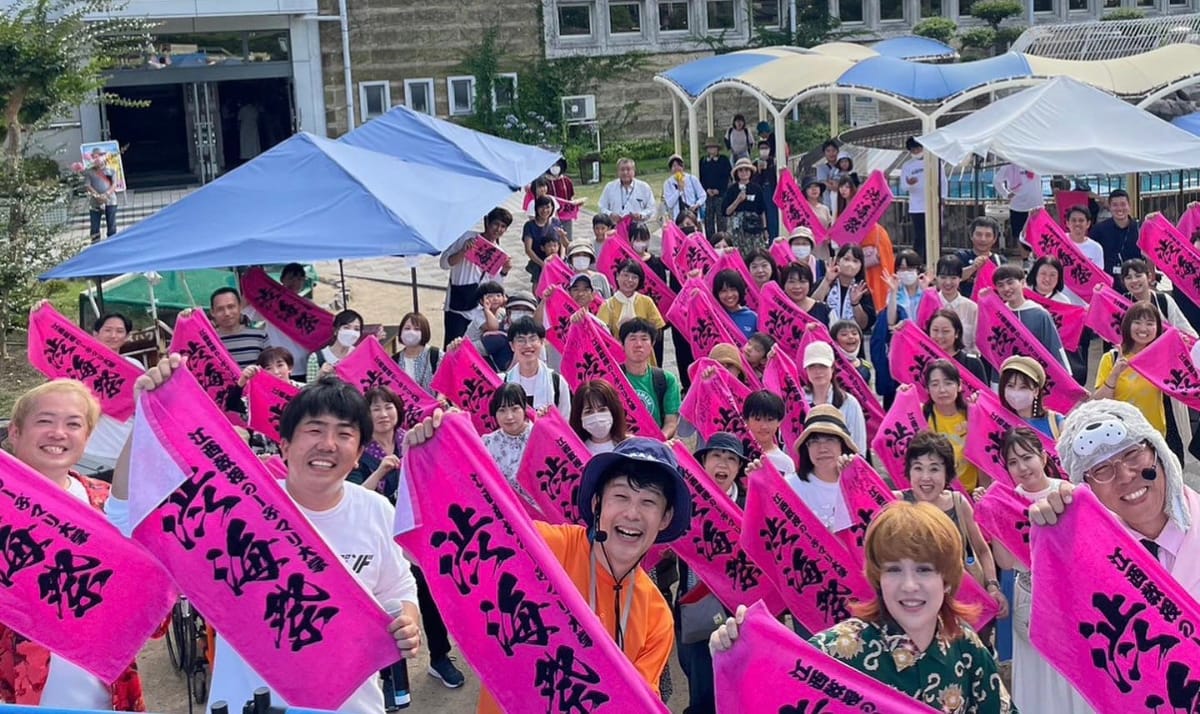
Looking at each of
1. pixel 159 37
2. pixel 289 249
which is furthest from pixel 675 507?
pixel 159 37

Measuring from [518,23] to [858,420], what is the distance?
26.0 m

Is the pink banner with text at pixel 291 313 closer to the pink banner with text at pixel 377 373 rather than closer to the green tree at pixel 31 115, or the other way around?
the pink banner with text at pixel 377 373

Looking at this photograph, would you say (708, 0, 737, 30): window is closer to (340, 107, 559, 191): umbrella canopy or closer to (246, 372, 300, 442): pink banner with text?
(340, 107, 559, 191): umbrella canopy

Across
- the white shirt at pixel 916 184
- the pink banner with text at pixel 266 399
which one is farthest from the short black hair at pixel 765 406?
the white shirt at pixel 916 184

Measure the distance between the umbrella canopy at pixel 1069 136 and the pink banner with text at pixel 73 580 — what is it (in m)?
11.2

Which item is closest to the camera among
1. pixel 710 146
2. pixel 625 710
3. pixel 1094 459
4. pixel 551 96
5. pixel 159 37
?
pixel 625 710

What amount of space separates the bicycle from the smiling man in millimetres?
4059

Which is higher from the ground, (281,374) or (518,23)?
(518,23)

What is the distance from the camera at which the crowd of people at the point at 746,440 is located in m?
3.61

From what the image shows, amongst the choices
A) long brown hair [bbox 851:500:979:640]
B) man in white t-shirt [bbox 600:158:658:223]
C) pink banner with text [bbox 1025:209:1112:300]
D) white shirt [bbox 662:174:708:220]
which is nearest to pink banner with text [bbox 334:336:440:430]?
long brown hair [bbox 851:500:979:640]

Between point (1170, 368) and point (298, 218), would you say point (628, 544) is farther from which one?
point (298, 218)

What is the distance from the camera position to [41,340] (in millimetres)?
8531

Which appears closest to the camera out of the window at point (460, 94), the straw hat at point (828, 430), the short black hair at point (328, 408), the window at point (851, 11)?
the short black hair at point (328, 408)

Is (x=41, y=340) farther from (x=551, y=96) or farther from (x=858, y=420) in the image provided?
(x=551, y=96)
